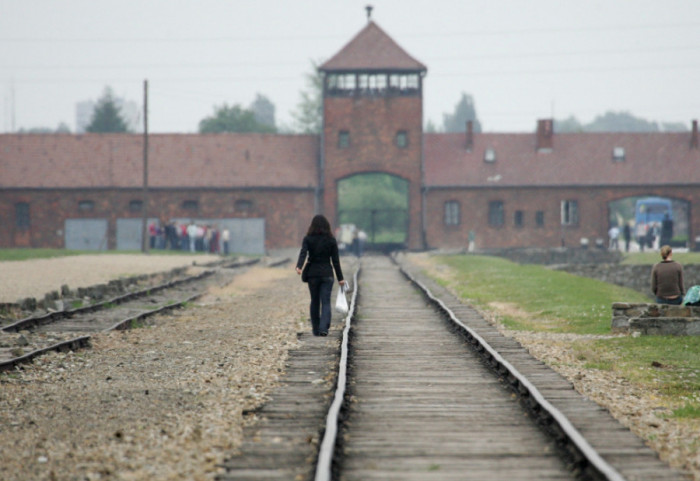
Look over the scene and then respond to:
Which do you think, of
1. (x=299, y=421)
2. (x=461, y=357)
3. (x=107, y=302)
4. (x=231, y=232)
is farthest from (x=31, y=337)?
(x=231, y=232)

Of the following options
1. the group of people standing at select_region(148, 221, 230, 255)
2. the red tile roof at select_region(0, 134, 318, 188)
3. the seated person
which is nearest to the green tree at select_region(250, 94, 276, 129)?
the red tile roof at select_region(0, 134, 318, 188)

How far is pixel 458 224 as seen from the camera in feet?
176

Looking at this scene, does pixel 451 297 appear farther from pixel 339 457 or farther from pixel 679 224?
pixel 679 224

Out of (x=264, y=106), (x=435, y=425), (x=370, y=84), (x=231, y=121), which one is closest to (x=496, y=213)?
(x=370, y=84)

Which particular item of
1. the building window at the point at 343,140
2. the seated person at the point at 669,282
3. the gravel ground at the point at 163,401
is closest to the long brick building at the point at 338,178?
the building window at the point at 343,140

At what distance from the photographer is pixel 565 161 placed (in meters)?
55.4

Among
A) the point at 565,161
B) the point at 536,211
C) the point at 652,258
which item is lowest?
the point at 652,258

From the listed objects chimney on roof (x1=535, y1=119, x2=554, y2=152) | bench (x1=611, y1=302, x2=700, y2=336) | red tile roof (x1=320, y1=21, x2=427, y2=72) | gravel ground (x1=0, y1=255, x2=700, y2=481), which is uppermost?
red tile roof (x1=320, y1=21, x2=427, y2=72)

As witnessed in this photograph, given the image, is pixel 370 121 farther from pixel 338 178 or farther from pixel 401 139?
pixel 338 178

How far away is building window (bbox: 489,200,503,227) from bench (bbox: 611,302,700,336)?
124 feet

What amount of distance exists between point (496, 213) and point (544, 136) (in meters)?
6.31

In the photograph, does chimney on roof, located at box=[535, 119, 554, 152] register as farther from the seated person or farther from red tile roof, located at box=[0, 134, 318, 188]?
the seated person

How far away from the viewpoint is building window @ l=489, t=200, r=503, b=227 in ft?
177

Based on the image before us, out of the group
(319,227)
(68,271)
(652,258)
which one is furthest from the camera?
(652,258)
